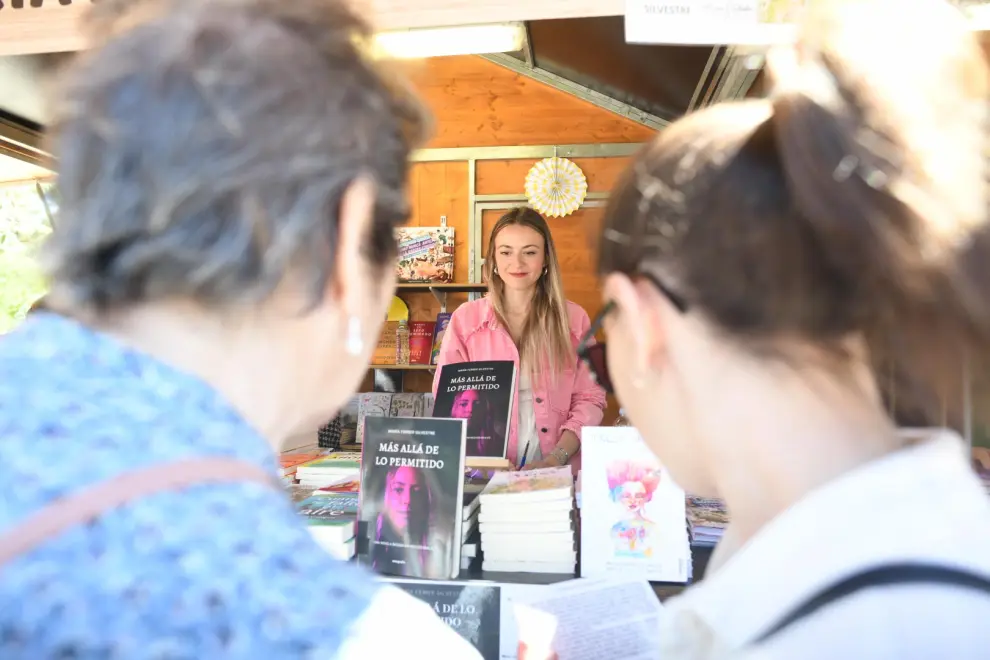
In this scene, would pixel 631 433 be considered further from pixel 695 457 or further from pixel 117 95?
pixel 117 95

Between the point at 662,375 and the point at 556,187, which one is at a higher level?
the point at 556,187

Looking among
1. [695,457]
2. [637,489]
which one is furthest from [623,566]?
[695,457]

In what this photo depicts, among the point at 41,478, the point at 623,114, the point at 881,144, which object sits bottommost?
the point at 41,478

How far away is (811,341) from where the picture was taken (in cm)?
69

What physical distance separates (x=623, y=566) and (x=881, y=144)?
47.8 inches

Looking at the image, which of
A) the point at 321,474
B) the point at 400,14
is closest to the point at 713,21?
the point at 400,14

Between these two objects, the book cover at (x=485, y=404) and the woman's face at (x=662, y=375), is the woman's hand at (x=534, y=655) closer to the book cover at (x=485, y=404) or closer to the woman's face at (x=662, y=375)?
the woman's face at (x=662, y=375)

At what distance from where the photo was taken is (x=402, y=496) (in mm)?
1549

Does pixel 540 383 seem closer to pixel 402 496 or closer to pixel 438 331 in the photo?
pixel 402 496

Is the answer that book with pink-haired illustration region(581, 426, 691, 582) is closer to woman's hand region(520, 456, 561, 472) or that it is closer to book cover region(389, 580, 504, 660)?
book cover region(389, 580, 504, 660)

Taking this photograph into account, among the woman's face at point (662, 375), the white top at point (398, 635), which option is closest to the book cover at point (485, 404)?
the woman's face at point (662, 375)

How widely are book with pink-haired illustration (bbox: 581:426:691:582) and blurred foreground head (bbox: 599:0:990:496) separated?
77cm

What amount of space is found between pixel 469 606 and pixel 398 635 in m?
0.95

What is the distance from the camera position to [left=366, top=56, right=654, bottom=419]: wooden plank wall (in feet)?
18.2
